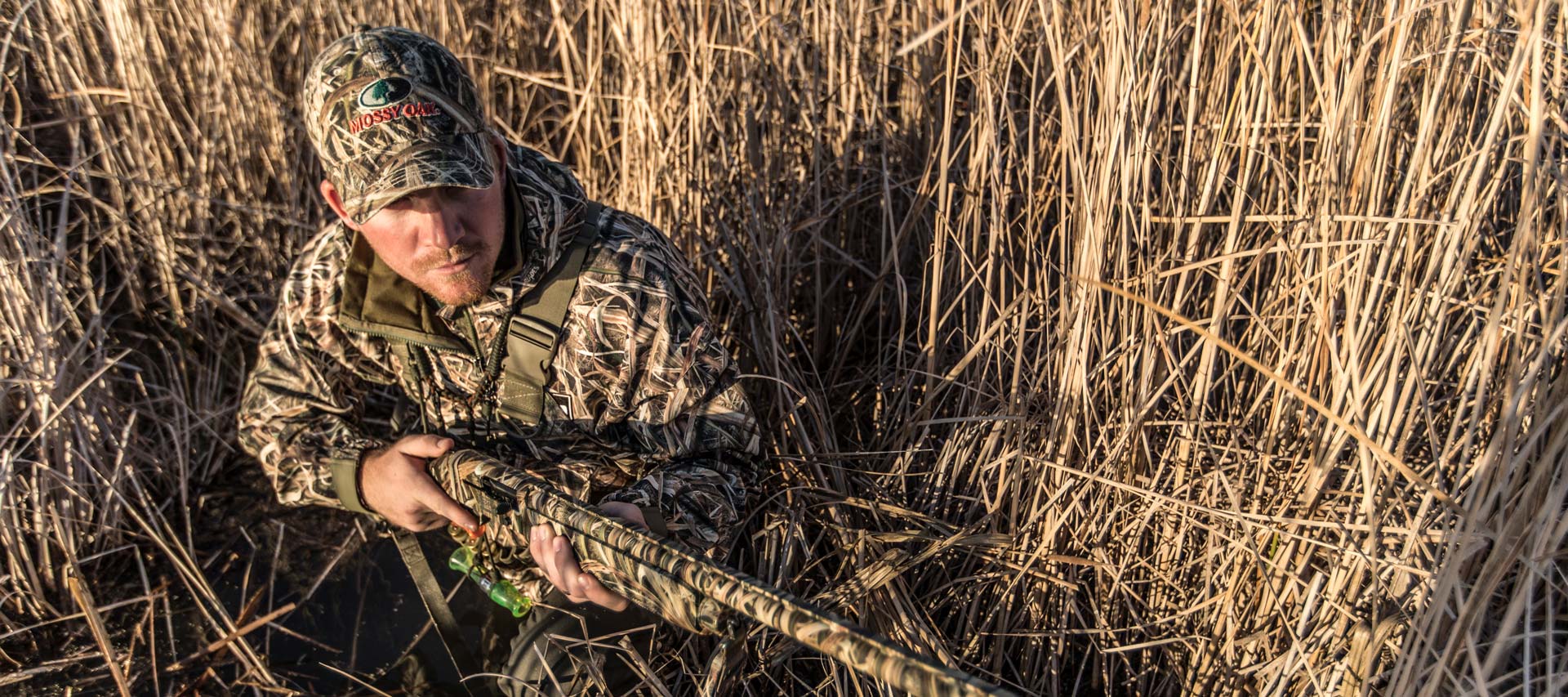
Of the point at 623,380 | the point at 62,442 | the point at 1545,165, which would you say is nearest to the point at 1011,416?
the point at 623,380

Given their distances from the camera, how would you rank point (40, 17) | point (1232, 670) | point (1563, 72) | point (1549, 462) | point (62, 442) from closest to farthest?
1. point (1549, 462)
2. point (1563, 72)
3. point (1232, 670)
4. point (62, 442)
5. point (40, 17)

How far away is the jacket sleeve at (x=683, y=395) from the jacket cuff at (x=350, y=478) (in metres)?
0.63

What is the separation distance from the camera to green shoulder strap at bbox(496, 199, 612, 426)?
2.27m

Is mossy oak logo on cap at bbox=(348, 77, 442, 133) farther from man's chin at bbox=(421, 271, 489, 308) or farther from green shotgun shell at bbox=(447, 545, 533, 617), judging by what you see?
green shotgun shell at bbox=(447, 545, 533, 617)

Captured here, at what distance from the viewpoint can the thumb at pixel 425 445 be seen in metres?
2.25

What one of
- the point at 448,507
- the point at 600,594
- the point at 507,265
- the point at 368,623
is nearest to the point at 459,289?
the point at 507,265

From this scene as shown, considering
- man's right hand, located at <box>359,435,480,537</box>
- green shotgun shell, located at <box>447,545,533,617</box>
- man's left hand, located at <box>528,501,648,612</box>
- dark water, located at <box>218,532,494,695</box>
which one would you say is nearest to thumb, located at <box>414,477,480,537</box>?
man's right hand, located at <box>359,435,480,537</box>

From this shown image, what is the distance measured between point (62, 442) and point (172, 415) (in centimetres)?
54

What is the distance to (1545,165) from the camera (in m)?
1.60

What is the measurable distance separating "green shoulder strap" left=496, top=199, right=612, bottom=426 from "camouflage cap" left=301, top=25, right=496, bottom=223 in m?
0.24

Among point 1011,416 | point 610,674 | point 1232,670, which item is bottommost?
point 610,674

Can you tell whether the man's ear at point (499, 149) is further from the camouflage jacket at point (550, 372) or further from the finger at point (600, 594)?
the finger at point (600, 594)

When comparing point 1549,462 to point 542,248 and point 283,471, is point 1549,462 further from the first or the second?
point 283,471

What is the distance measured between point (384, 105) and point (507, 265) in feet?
1.30
